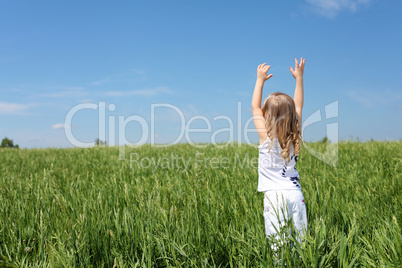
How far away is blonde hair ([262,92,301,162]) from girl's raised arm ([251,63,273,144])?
0.17ft

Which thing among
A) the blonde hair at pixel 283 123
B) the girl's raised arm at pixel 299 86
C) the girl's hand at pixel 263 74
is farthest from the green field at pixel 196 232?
the girl's hand at pixel 263 74

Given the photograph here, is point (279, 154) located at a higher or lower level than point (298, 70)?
lower

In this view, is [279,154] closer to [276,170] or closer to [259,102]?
[276,170]

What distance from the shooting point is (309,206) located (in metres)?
3.00

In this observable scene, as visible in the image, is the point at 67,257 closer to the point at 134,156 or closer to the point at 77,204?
the point at 77,204

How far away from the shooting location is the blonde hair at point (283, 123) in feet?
8.54

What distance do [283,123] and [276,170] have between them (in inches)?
15.8

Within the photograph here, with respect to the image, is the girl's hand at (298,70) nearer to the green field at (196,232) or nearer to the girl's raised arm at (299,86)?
the girl's raised arm at (299,86)

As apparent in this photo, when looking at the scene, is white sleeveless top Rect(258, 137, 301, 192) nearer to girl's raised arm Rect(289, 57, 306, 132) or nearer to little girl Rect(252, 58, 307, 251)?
little girl Rect(252, 58, 307, 251)

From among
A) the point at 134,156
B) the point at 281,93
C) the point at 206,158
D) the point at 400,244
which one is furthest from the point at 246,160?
the point at 400,244

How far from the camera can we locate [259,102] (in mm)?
2768

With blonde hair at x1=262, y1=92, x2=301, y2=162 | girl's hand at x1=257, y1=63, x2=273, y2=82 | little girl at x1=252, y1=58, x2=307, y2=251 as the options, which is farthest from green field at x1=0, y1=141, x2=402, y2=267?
girl's hand at x1=257, y1=63, x2=273, y2=82

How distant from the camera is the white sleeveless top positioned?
2.58 metres

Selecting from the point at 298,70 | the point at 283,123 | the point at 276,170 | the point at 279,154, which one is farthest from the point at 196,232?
the point at 298,70
